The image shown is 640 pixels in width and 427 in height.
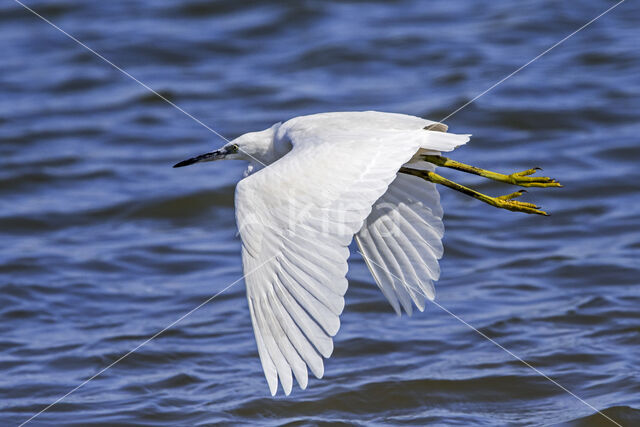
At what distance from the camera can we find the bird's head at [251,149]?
5285 millimetres

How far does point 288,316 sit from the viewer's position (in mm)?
3805

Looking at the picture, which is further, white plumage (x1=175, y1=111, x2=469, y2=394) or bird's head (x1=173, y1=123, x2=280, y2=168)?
bird's head (x1=173, y1=123, x2=280, y2=168)

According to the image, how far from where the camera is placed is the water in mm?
5652

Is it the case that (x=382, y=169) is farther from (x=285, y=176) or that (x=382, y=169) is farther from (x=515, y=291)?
(x=515, y=291)

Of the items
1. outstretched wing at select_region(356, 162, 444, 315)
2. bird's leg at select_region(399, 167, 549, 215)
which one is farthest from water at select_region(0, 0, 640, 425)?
bird's leg at select_region(399, 167, 549, 215)

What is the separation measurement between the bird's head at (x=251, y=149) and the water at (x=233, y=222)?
4.39ft

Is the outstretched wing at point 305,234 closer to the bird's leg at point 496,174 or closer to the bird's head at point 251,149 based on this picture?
the bird's leg at point 496,174

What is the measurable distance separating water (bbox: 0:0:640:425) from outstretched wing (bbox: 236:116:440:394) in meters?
1.59

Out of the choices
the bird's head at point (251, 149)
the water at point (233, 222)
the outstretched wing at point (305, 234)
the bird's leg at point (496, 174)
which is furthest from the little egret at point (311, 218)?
the water at point (233, 222)

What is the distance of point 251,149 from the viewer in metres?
5.32

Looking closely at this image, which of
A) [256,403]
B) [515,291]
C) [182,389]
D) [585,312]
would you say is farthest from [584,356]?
[182,389]

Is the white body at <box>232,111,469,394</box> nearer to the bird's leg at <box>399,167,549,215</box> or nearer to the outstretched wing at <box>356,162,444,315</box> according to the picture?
the bird's leg at <box>399,167,549,215</box>

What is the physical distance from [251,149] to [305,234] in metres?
1.52

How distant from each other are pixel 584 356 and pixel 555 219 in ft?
7.78
